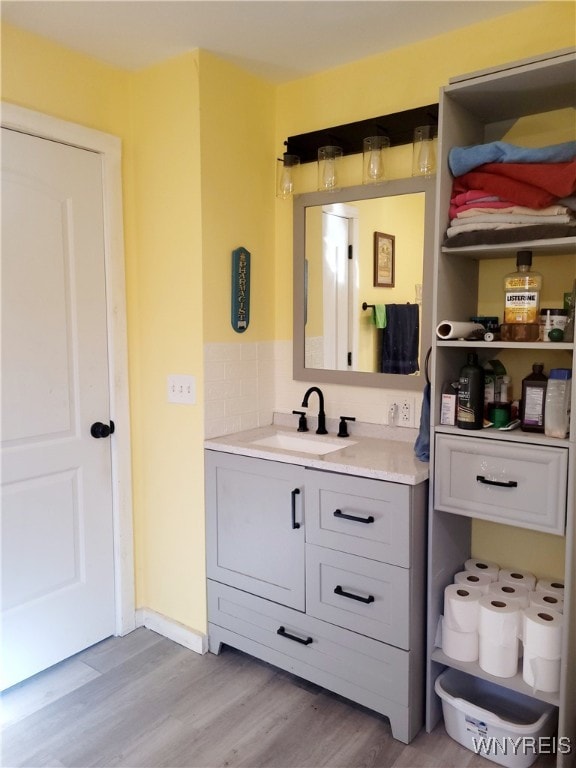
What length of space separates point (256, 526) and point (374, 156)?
1.56 meters

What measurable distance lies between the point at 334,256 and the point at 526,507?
1.34 metres

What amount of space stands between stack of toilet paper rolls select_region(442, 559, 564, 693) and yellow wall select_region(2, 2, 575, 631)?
3.58 ft

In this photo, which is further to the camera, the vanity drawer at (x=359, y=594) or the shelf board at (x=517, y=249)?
the vanity drawer at (x=359, y=594)

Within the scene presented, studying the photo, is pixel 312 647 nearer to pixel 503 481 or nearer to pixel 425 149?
pixel 503 481

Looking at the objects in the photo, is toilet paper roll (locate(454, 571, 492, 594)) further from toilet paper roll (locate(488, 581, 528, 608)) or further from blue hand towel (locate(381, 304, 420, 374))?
blue hand towel (locate(381, 304, 420, 374))

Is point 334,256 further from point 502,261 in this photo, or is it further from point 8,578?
point 8,578

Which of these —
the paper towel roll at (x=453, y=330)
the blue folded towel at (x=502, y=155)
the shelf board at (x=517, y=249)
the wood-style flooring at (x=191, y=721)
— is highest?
the blue folded towel at (x=502, y=155)

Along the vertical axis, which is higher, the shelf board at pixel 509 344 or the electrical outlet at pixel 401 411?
the shelf board at pixel 509 344

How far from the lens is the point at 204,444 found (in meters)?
2.40

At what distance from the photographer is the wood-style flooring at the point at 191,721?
1.89 metres

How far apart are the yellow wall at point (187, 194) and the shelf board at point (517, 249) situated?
74 centimetres

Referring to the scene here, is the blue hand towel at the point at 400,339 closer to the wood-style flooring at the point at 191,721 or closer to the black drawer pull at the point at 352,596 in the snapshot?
the black drawer pull at the point at 352,596

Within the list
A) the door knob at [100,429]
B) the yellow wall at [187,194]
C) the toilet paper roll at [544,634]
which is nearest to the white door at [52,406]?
the door knob at [100,429]

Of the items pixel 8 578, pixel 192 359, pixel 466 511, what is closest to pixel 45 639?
pixel 8 578
